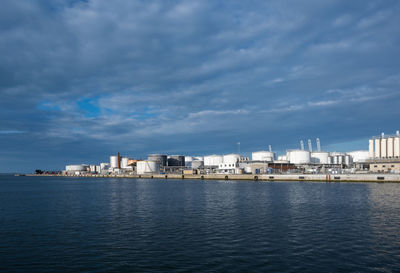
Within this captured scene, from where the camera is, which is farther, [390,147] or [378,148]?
[378,148]

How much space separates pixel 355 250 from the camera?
1186 inches

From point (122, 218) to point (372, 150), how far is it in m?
193

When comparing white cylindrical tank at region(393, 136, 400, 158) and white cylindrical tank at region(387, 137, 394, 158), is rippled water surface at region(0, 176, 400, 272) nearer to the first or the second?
white cylindrical tank at region(393, 136, 400, 158)

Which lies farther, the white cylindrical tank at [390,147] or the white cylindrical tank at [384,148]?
the white cylindrical tank at [384,148]

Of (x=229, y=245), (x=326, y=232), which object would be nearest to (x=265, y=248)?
(x=229, y=245)

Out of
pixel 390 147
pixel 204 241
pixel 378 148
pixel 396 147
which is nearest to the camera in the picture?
pixel 204 241

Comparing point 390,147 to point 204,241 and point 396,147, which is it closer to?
point 396,147

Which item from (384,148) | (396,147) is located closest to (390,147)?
(396,147)

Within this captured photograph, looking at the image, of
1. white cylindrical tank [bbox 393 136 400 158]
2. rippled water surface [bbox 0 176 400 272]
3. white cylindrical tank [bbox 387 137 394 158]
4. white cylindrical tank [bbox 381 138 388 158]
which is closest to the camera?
rippled water surface [bbox 0 176 400 272]

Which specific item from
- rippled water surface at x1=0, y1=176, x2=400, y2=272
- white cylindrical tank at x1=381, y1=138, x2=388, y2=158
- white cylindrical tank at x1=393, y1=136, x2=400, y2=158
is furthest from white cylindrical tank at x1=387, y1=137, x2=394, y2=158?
rippled water surface at x1=0, y1=176, x2=400, y2=272

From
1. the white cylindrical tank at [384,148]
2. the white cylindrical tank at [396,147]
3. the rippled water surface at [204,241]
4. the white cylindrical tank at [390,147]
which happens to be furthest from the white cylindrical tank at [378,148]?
the rippled water surface at [204,241]

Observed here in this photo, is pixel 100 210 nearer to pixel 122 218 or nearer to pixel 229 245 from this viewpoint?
pixel 122 218

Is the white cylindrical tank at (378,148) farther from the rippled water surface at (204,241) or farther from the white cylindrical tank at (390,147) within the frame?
the rippled water surface at (204,241)

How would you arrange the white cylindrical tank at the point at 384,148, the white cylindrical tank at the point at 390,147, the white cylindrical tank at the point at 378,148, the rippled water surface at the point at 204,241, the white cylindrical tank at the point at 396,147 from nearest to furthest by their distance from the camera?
the rippled water surface at the point at 204,241 < the white cylindrical tank at the point at 396,147 < the white cylindrical tank at the point at 390,147 < the white cylindrical tank at the point at 384,148 < the white cylindrical tank at the point at 378,148
